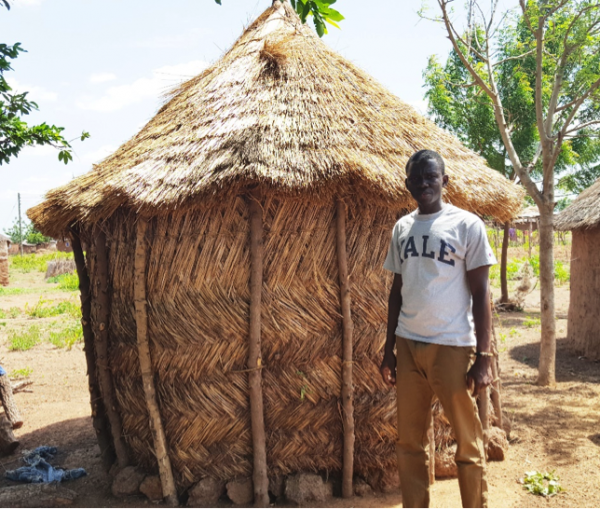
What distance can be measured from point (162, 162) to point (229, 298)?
112 centimetres

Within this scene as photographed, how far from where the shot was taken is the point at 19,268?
27.1 metres

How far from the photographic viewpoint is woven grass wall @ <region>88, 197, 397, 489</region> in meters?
3.93

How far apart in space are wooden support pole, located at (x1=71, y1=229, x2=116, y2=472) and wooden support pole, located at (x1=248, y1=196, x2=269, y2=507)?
4.90ft

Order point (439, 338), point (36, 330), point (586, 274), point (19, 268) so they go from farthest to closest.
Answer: point (19, 268) < point (36, 330) < point (586, 274) < point (439, 338)

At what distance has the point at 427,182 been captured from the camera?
2.85m

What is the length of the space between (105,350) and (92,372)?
1.66ft

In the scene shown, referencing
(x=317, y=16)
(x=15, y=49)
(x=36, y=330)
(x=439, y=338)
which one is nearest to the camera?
(x=439, y=338)

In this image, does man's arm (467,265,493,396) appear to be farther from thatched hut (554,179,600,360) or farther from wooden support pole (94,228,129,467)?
thatched hut (554,179,600,360)

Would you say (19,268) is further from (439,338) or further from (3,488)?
(439,338)

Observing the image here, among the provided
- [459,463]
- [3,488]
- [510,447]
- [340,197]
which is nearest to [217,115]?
[340,197]

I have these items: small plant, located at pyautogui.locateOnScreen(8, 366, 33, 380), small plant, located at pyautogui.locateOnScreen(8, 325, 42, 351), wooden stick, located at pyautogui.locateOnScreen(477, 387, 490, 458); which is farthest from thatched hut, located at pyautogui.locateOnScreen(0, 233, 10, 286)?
wooden stick, located at pyautogui.locateOnScreen(477, 387, 490, 458)

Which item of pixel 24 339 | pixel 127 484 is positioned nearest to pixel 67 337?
pixel 24 339

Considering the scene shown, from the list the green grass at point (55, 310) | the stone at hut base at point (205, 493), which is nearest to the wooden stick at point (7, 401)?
the stone at hut base at point (205, 493)

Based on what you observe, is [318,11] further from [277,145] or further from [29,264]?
[29,264]
